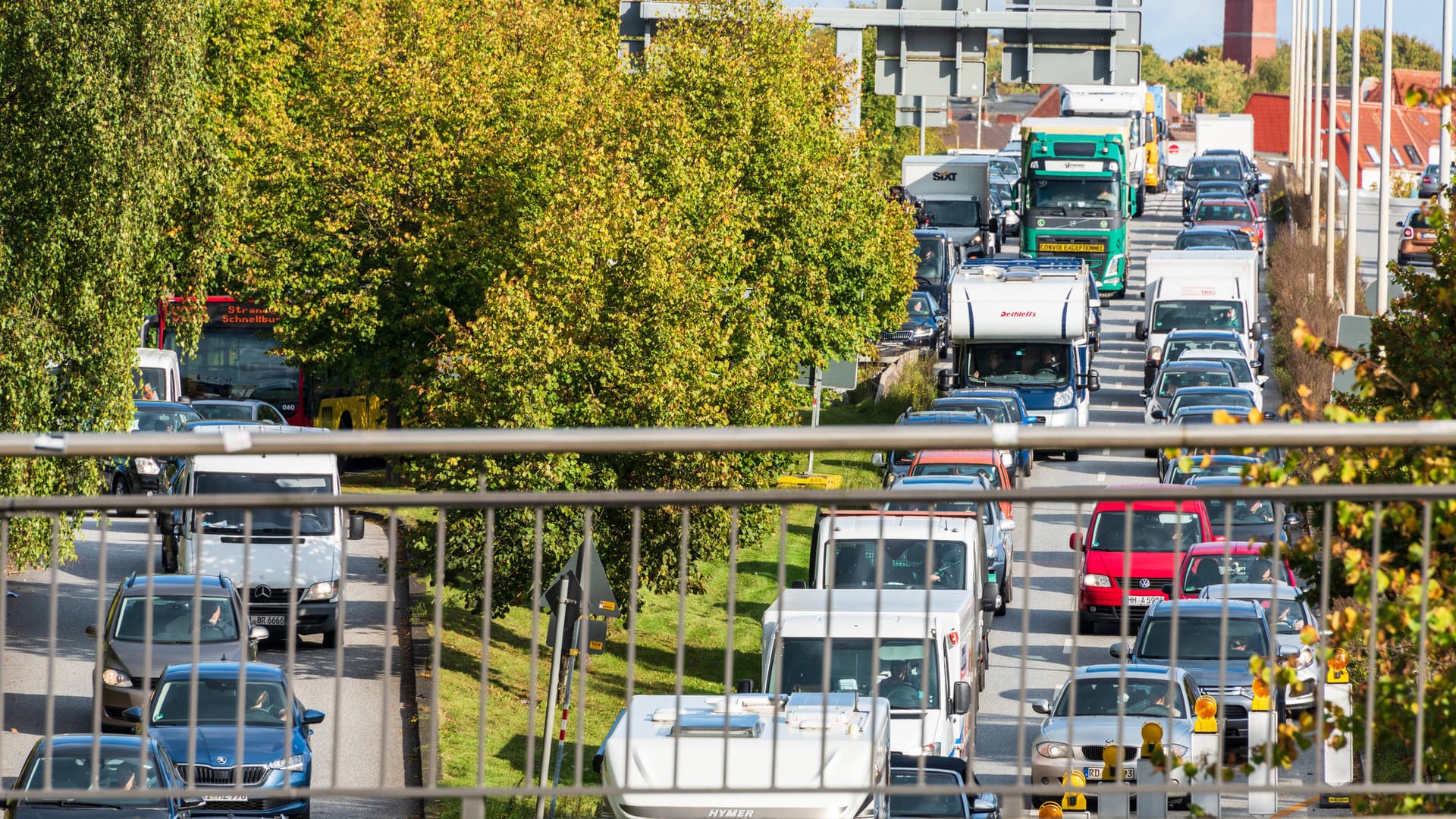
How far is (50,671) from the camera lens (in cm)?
A: 589

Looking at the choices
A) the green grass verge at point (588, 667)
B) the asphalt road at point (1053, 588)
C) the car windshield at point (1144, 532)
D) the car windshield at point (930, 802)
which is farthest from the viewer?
the car windshield at point (1144, 532)

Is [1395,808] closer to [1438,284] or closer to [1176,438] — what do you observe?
[1176,438]

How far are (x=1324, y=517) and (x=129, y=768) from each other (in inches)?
370

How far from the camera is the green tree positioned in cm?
2244

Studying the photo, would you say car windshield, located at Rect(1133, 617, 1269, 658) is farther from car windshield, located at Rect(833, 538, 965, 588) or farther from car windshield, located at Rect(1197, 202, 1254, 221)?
car windshield, located at Rect(1197, 202, 1254, 221)

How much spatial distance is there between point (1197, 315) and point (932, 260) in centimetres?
1241

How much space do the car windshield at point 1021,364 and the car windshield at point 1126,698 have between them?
75.8 feet

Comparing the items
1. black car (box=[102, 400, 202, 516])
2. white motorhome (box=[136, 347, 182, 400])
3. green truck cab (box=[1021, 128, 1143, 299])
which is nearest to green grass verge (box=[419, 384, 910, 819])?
black car (box=[102, 400, 202, 516])

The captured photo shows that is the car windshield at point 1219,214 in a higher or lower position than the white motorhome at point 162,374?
higher

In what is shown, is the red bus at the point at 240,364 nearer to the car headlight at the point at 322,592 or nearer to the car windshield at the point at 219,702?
the car headlight at the point at 322,592

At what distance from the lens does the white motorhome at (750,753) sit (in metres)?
5.91

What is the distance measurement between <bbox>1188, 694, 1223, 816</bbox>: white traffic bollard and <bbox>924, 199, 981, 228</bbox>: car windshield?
5379 centimetres

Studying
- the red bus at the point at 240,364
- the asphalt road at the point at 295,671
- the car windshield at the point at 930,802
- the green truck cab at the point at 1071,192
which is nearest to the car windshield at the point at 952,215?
the green truck cab at the point at 1071,192

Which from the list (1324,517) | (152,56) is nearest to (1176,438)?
(1324,517)
